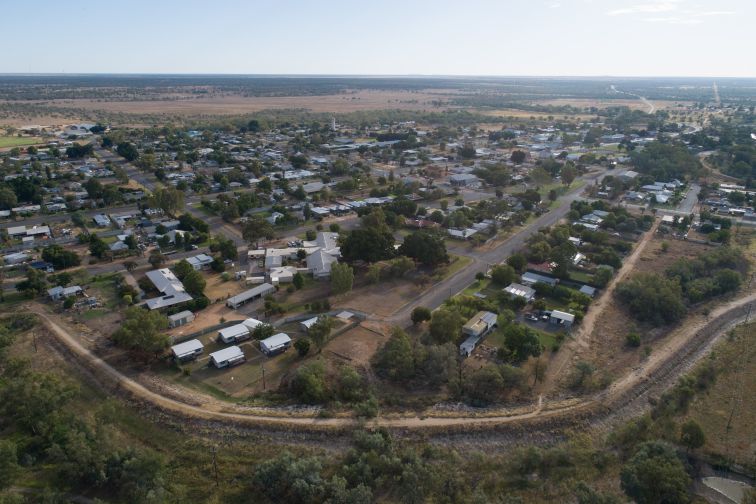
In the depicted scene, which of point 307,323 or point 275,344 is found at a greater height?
point 307,323

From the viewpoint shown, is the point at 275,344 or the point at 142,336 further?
the point at 275,344

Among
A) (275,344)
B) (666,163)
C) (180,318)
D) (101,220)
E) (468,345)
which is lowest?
(468,345)

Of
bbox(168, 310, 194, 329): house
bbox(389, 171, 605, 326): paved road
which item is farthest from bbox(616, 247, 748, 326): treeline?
bbox(168, 310, 194, 329): house

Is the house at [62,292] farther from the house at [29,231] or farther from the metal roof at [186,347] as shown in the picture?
the house at [29,231]

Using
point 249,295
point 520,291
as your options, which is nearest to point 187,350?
point 249,295

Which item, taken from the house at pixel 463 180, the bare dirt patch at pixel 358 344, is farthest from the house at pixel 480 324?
the house at pixel 463 180

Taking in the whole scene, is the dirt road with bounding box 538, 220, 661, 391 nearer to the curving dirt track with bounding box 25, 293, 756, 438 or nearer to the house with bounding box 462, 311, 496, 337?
the curving dirt track with bounding box 25, 293, 756, 438

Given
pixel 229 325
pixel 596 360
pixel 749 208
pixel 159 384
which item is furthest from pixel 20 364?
pixel 749 208

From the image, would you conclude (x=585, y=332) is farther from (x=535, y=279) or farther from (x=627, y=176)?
(x=627, y=176)
